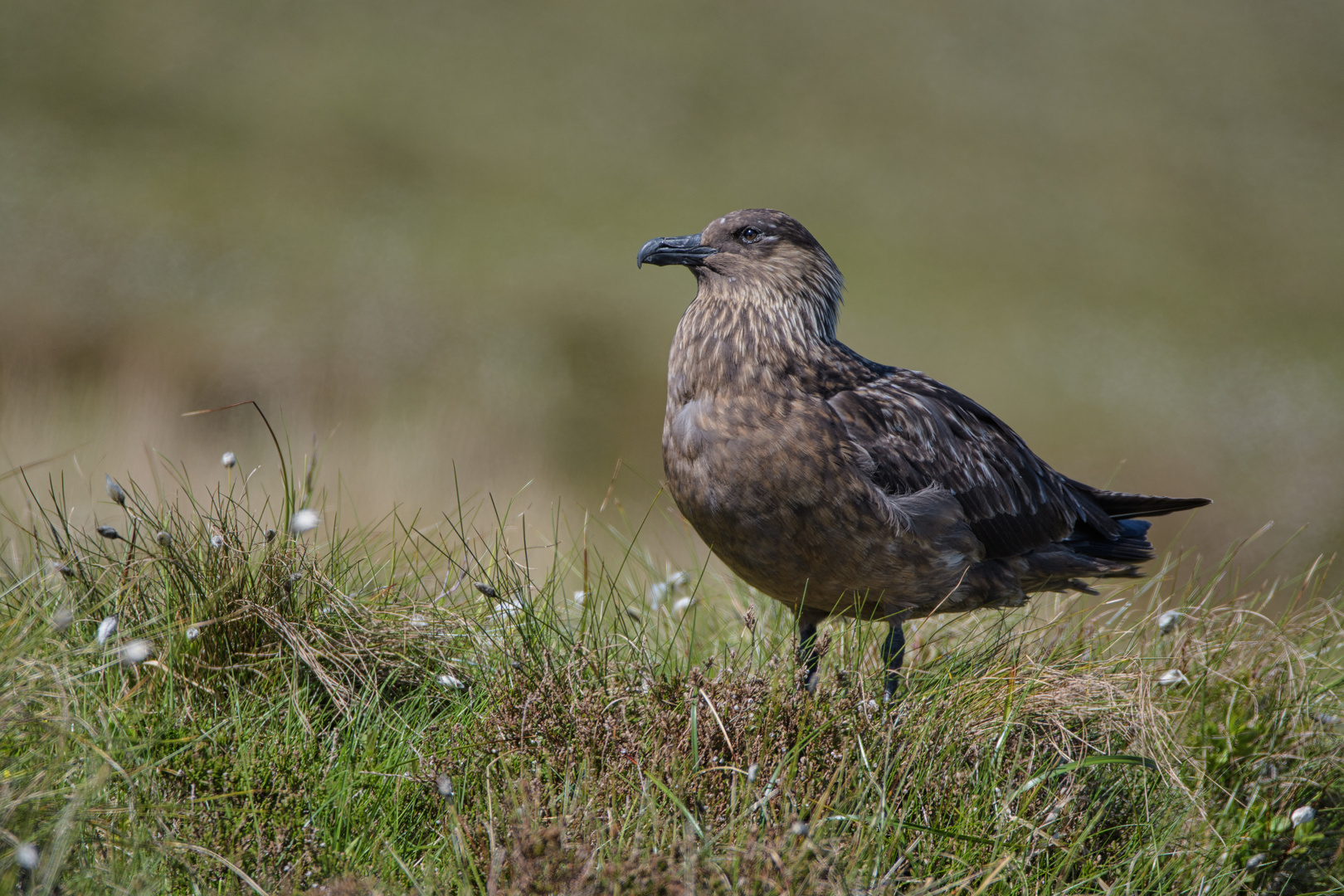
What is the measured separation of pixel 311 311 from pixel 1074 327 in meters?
9.93

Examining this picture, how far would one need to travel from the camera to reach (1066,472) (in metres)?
10.2

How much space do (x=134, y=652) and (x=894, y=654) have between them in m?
2.10

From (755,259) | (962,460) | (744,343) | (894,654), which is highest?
(755,259)

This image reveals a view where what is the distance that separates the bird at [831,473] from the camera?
3074mm

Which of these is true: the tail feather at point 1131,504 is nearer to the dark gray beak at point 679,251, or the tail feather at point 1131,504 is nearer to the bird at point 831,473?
the bird at point 831,473

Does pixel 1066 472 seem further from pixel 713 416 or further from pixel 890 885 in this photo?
pixel 890 885

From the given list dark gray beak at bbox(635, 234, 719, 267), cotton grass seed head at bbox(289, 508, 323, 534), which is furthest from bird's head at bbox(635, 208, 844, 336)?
cotton grass seed head at bbox(289, 508, 323, 534)

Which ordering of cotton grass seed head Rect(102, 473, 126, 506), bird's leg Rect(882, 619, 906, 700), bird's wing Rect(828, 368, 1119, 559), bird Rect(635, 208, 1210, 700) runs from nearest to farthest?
1. cotton grass seed head Rect(102, 473, 126, 506)
2. bird's leg Rect(882, 619, 906, 700)
3. bird Rect(635, 208, 1210, 700)
4. bird's wing Rect(828, 368, 1119, 559)

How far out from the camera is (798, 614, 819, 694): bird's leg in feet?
8.67

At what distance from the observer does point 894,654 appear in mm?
3018

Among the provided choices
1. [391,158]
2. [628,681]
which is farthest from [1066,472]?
[391,158]

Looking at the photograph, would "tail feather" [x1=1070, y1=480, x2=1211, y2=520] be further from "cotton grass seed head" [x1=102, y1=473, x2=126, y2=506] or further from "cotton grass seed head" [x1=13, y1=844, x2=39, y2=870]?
"cotton grass seed head" [x1=13, y1=844, x2=39, y2=870]

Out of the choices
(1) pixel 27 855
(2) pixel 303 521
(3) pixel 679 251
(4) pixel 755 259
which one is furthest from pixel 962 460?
(1) pixel 27 855

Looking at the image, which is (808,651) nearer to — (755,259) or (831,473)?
(831,473)
